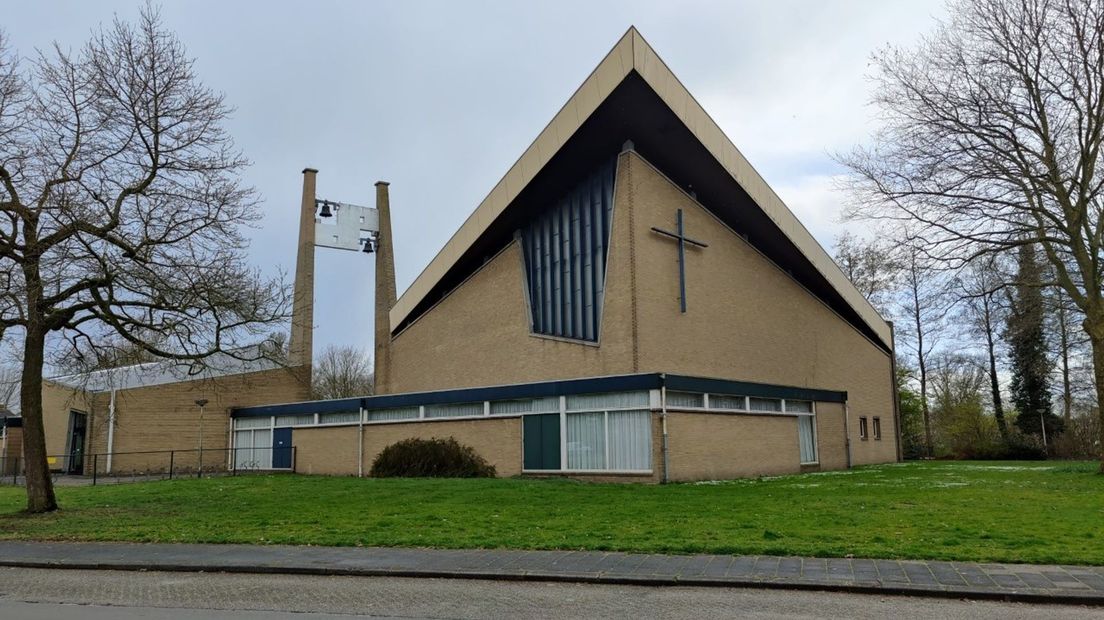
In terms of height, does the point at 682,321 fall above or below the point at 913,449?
above

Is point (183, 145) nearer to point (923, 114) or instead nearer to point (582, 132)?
point (582, 132)

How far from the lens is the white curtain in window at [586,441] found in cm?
2250

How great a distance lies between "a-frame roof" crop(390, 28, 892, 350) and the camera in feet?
72.8

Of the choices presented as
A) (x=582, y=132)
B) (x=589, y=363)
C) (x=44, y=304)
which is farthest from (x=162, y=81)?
(x=589, y=363)

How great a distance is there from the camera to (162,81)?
15555 millimetres

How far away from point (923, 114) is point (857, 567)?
17624 mm

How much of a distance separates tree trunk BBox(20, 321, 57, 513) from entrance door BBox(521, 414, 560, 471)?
1228 cm

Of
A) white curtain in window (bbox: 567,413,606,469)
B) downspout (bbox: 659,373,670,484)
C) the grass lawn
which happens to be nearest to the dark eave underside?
downspout (bbox: 659,373,670,484)

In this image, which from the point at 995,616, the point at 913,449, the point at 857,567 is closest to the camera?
the point at 995,616

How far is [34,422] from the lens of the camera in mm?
15750

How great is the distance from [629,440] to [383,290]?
23359mm

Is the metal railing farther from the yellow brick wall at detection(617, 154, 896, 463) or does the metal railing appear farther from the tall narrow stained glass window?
the yellow brick wall at detection(617, 154, 896, 463)

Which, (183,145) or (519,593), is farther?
(183,145)

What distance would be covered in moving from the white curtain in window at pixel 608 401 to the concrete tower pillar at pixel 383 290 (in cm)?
1343
